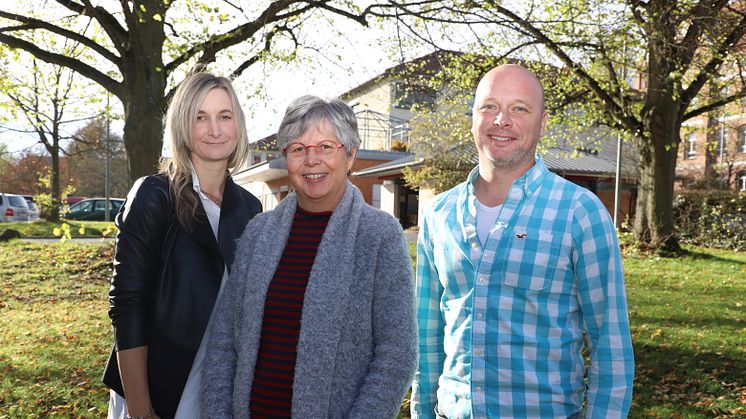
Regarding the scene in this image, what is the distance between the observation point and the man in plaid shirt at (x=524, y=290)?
230 centimetres

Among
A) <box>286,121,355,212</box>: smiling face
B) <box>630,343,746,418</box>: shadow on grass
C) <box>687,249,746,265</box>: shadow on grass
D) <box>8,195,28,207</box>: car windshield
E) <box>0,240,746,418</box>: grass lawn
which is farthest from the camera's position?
<box>8,195,28,207</box>: car windshield

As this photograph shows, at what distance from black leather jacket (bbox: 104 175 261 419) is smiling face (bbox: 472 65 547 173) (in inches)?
49.8

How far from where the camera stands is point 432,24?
9.98 meters

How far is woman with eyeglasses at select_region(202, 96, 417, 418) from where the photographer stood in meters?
2.28

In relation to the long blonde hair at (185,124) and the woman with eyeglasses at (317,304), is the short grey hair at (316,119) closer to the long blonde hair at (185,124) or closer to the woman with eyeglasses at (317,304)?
Answer: the woman with eyeglasses at (317,304)

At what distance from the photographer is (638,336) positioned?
320 inches

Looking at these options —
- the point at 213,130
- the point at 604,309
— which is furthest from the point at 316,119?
the point at 604,309

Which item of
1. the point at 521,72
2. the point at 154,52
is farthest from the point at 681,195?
the point at 521,72

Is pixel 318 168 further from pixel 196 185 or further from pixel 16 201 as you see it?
pixel 16 201

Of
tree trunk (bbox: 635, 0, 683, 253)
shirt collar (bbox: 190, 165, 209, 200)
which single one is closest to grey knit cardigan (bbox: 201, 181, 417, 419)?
shirt collar (bbox: 190, 165, 209, 200)

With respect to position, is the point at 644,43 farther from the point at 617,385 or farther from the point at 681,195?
the point at 617,385

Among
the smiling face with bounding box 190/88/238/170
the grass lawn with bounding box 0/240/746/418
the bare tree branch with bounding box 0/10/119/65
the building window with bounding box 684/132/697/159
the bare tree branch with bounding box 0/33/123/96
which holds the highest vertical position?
the building window with bounding box 684/132/697/159

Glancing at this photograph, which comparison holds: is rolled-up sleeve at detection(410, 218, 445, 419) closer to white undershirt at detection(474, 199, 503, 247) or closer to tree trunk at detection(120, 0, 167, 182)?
white undershirt at detection(474, 199, 503, 247)

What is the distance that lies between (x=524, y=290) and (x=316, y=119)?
106cm
